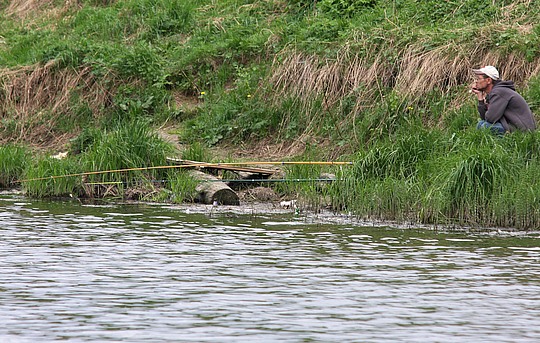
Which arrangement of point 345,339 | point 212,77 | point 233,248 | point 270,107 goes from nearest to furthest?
1. point 345,339
2. point 233,248
3. point 270,107
4. point 212,77

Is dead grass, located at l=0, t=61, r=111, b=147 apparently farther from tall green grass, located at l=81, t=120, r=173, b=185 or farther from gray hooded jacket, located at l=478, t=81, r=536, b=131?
gray hooded jacket, located at l=478, t=81, r=536, b=131

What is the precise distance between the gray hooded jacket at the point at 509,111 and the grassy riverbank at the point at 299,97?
460mm

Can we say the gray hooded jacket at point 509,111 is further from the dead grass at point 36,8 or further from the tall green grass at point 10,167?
the dead grass at point 36,8

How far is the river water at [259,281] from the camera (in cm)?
Result: 684

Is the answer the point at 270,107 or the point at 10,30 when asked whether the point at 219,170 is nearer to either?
the point at 270,107

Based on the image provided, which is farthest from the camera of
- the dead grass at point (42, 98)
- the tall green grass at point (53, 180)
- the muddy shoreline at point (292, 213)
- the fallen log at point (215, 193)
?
the dead grass at point (42, 98)

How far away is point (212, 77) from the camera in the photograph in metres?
17.6

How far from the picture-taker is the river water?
6840mm

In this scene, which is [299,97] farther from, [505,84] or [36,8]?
[36,8]

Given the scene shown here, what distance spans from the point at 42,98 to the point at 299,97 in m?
4.50

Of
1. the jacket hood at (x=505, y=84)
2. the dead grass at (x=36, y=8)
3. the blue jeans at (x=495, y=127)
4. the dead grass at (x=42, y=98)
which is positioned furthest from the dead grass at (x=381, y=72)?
the dead grass at (x=36, y=8)

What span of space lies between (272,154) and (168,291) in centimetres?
755

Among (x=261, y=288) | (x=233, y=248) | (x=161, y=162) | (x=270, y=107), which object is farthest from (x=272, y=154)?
(x=261, y=288)

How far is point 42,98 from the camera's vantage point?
17906 mm
